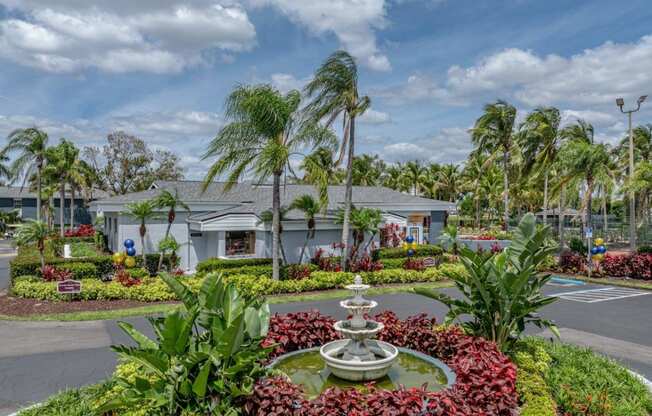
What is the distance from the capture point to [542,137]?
29469 mm

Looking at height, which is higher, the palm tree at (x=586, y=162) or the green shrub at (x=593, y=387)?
the palm tree at (x=586, y=162)

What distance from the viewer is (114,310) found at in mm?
15164

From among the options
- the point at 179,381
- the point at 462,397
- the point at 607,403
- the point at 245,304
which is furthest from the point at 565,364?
the point at 179,381

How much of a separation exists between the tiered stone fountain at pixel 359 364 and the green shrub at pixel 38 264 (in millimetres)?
13862

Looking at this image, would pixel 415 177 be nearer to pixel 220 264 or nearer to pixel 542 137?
pixel 542 137

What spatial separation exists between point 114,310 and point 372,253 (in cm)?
1227

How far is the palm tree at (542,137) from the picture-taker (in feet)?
95.5

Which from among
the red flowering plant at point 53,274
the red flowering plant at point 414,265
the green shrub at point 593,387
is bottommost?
the green shrub at point 593,387

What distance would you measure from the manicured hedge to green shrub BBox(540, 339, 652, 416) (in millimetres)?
8212

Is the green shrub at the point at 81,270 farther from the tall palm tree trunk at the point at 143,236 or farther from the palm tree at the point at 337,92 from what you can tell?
the palm tree at the point at 337,92

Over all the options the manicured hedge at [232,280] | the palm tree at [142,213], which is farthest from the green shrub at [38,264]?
the palm tree at [142,213]

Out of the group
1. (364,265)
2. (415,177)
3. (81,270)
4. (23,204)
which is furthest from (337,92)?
(23,204)

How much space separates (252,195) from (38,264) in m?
11.2

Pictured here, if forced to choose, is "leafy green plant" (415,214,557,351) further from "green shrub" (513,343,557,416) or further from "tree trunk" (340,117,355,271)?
"tree trunk" (340,117,355,271)
